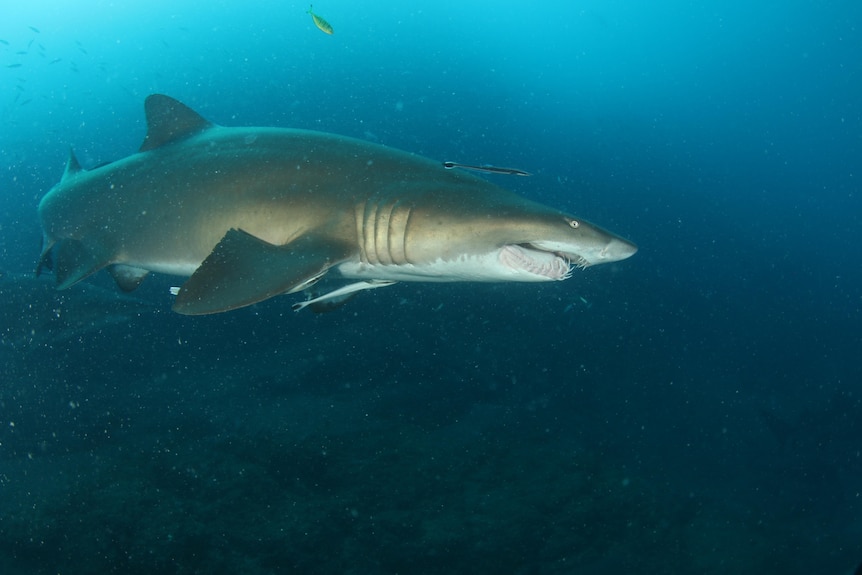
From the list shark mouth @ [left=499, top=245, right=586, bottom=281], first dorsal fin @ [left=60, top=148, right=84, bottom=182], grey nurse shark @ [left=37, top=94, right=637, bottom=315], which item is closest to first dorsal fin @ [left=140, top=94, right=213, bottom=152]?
grey nurse shark @ [left=37, top=94, right=637, bottom=315]

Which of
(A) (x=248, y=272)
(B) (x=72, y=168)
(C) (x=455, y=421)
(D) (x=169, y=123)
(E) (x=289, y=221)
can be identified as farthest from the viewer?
(C) (x=455, y=421)

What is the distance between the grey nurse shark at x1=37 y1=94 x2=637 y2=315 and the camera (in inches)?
136

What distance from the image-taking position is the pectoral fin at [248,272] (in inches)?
125

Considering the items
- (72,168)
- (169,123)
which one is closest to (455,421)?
(169,123)

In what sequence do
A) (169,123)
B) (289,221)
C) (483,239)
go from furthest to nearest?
(169,123), (289,221), (483,239)

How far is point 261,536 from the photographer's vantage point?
5.30 meters

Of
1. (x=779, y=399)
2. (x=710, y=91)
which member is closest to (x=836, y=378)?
(x=779, y=399)

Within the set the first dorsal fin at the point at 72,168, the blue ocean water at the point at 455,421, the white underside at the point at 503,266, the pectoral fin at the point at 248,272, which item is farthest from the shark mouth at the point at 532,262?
the first dorsal fin at the point at 72,168

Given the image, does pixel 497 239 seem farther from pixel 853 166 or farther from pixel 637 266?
pixel 853 166

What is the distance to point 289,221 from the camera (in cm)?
405

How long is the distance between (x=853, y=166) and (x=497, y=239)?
140187 millimetres

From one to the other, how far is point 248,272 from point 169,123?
3.24 m

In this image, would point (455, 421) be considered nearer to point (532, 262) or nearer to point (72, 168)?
point (532, 262)

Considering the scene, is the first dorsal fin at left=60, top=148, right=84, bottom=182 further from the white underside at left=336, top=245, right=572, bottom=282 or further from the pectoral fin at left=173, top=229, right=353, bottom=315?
the white underside at left=336, top=245, right=572, bottom=282
